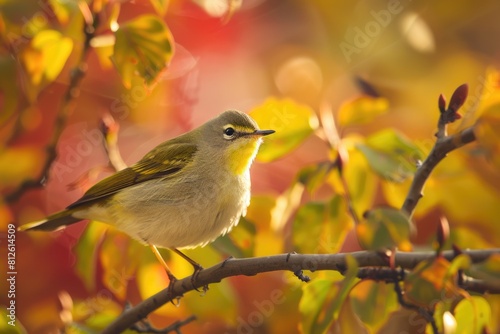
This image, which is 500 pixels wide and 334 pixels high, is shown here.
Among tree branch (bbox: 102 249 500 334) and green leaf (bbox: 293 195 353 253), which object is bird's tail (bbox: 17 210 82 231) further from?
green leaf (bbox: 293 195 353 253)

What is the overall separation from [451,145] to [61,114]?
60.0 inches

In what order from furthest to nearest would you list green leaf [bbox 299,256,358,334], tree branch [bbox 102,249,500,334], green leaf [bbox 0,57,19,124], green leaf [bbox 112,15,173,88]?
green leaf [bbox 0,57,19,124] → green leaf [bbox 112,15,173,88] → green leaf [bbox 299,256,358,334] → tree branch [bbox 102,249,500,334]

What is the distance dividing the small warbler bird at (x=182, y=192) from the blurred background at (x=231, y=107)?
0.10 meters

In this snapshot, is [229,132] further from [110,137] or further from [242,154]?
[110,137]

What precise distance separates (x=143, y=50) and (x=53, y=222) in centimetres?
114

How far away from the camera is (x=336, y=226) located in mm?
2338

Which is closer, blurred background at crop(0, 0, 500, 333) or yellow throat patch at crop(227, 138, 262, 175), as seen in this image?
blurred background at crop(0, 0, 500, 333)

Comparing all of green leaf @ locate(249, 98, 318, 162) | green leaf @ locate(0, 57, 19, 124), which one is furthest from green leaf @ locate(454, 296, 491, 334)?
green leaf @ locate(0, 57, 19, 124)

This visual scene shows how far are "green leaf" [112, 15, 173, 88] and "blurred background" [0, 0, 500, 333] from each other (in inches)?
11.9

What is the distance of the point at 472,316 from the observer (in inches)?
67.8

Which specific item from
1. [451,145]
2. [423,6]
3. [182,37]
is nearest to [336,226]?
[451,145]

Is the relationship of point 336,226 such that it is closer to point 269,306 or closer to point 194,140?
point 269,306

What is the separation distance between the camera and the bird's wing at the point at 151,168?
10.3ft

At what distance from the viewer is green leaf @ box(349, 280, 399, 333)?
6.87 ft
